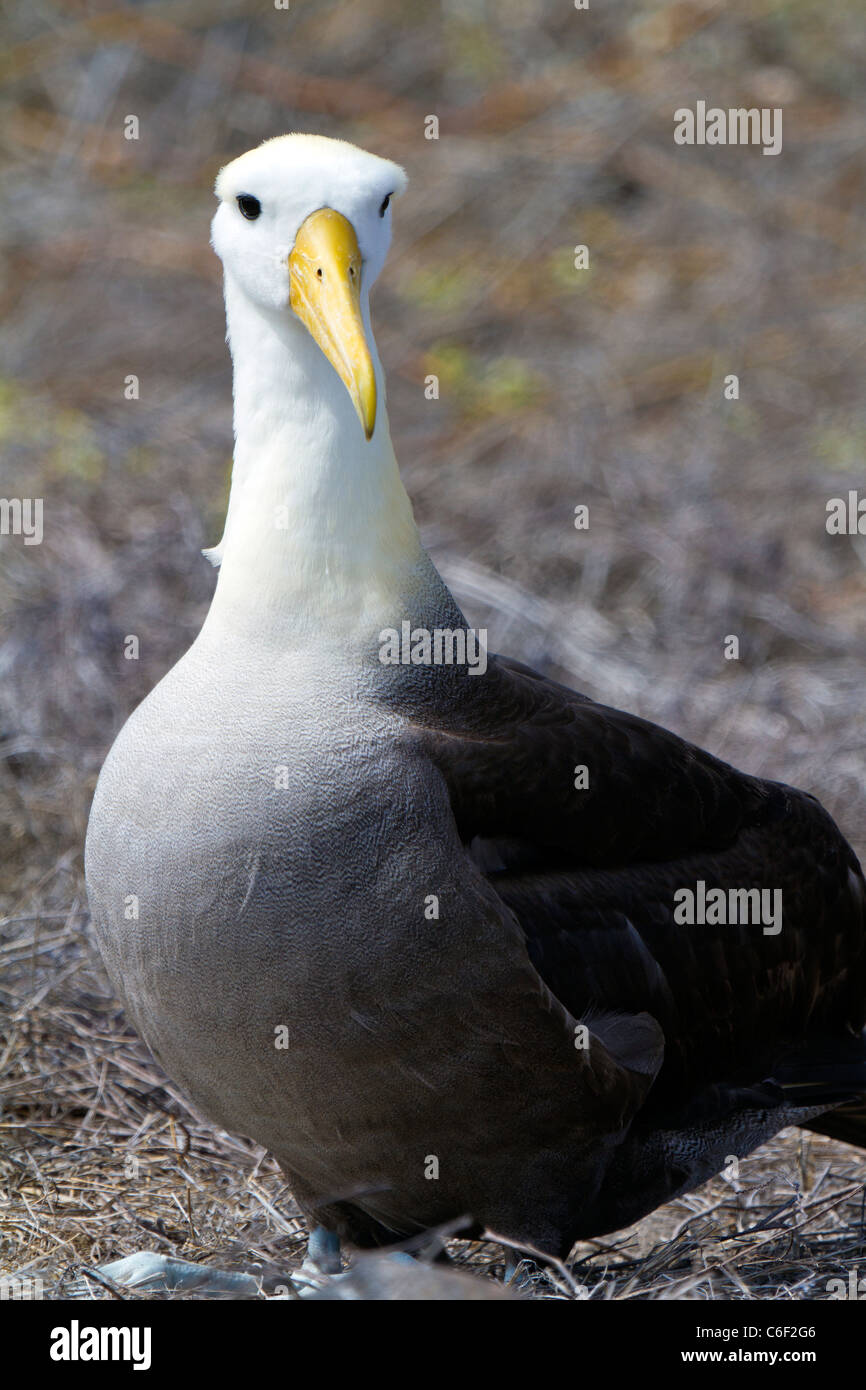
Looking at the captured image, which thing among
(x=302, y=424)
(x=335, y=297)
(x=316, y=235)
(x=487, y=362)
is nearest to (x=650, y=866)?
(x=302, y=424)

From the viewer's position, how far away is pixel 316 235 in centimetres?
353

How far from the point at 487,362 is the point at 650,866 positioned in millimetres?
5692

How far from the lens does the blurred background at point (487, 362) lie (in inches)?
248

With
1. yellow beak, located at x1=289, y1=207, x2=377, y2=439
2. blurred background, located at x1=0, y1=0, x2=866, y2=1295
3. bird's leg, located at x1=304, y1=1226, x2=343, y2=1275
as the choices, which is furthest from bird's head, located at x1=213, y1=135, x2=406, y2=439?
blurred background, located at x1=0, y1=0, x2=866, y2=1295

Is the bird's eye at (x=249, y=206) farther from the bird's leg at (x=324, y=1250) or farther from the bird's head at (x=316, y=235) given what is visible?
the bird's leg at (x=324, y=1250)

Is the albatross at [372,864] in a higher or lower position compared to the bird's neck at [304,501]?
lower

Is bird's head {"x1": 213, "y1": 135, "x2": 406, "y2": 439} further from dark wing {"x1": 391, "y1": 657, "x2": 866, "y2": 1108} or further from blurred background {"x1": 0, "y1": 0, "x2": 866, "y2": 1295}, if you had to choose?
blurred background {"x1": 0, "y1": 0, "x2": 866, "y2": 1295}

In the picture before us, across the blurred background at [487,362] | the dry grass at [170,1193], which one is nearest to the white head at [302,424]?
the dry grass at [170,1193]

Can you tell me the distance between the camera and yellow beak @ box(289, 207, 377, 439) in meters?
3.39

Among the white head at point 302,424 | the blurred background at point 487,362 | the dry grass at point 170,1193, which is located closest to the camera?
the white head at point 302,424

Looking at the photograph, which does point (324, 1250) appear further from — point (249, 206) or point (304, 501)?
point (249, 206)

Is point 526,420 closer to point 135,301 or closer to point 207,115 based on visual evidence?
point 135,301

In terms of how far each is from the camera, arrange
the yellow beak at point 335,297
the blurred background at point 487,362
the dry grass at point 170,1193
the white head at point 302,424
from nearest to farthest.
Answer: the yellow beak at point 335,297, the white head at point 302,424, the dry grass at point 170,1193, the blurred background at point 487,362

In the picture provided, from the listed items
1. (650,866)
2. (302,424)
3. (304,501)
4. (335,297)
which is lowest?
(650,866)
